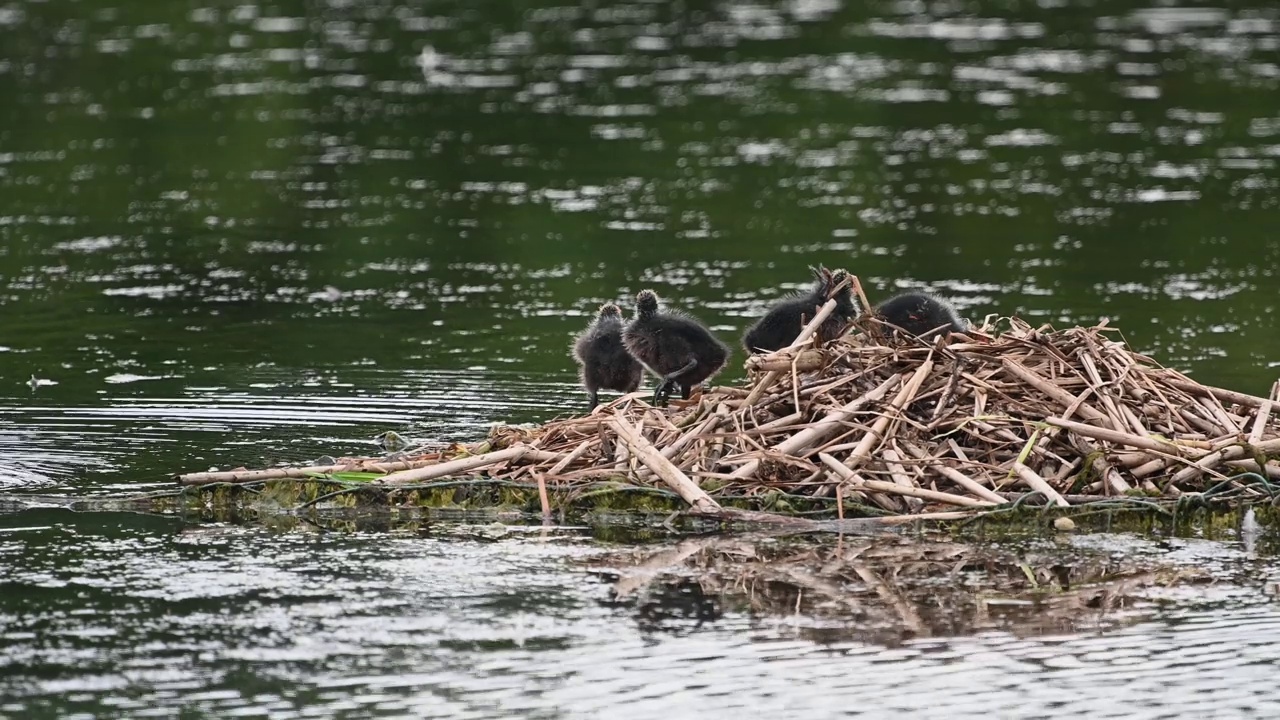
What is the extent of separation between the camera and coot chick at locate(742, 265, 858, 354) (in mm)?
11227

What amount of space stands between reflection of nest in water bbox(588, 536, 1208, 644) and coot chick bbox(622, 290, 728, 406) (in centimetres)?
210

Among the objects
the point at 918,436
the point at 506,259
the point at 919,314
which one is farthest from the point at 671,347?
the point at 506,259

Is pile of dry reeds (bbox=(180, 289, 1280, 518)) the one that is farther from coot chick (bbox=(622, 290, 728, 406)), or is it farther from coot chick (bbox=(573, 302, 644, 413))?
coot chick (bbox=(573, 302, 644, 413))

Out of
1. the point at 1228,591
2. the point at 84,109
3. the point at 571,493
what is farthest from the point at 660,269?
the point at 84,109

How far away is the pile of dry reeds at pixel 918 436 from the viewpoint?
958 centimetres

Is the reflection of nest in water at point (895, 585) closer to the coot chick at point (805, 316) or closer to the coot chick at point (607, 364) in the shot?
the coot chick at point (805, 316)

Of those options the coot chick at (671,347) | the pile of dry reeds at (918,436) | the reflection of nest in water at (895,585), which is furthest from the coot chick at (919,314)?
the reflection of nest in water at (895,585)

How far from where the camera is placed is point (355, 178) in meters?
22.0

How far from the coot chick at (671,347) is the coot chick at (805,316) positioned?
0.26 m

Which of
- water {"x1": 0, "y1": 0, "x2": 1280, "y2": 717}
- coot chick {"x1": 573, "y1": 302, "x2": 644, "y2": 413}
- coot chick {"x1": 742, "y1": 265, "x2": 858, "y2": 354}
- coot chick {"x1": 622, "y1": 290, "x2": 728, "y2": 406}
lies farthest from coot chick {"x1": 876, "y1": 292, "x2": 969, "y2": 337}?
water {"x1": 0, "y1": 0, "x2": 1280, "y2": 717}

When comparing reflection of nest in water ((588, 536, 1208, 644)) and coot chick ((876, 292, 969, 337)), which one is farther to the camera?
coot chick ((876, 292, 969, 337))

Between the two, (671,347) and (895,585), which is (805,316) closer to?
(671,347)

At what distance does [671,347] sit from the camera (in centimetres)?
1123

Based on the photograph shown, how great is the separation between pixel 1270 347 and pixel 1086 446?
5257 millimetres
